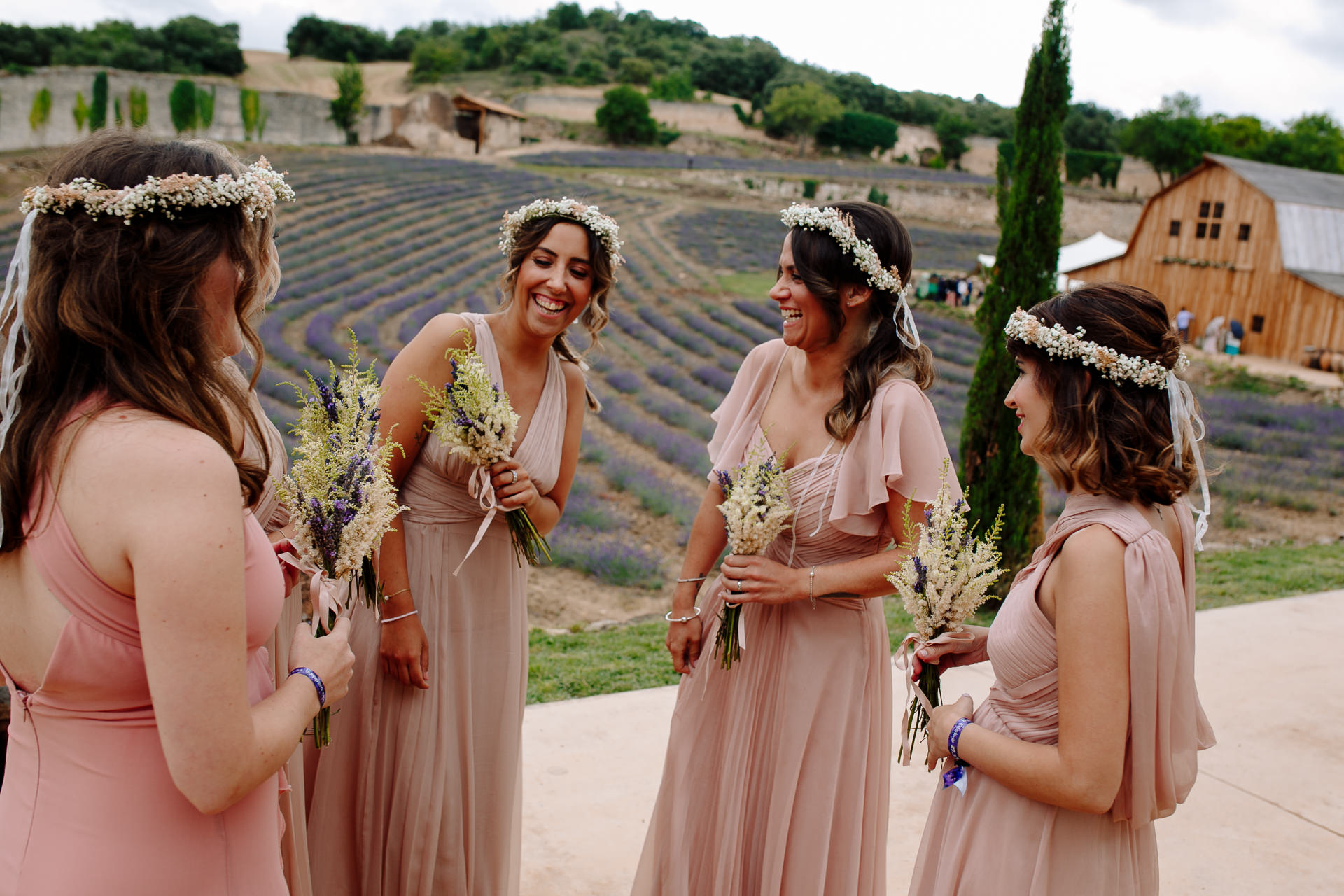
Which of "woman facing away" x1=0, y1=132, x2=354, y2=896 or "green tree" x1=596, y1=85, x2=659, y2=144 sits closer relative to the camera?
"woman facing away" x1=0, y1=132, x2=354, y2=896

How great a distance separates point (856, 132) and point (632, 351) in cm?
6045

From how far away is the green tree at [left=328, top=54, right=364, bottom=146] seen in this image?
52.6 metres

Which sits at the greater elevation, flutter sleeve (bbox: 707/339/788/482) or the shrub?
the shrub

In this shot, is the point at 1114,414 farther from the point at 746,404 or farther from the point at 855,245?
the point at 746,404

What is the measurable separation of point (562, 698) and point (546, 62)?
86.2 metres

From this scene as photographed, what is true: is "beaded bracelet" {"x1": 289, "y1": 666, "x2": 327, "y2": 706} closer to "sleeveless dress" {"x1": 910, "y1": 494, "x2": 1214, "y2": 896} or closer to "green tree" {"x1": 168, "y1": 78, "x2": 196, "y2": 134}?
"sleeveless dress" {"x1": 910, "y1": 494, "x2": 1214, "y2": 896}

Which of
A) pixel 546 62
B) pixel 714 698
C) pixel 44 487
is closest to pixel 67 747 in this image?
pixel 44 487

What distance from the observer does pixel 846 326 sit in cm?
299

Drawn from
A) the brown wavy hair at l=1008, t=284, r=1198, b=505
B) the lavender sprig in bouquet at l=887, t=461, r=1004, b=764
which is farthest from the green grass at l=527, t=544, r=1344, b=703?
the brown wavy hair at l=1008, t=284, r=1198, b=505

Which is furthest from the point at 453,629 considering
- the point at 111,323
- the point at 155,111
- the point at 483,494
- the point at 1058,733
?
the point at 155,111

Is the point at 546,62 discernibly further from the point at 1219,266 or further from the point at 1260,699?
the point at 1260,699

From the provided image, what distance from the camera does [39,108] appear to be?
143 ft

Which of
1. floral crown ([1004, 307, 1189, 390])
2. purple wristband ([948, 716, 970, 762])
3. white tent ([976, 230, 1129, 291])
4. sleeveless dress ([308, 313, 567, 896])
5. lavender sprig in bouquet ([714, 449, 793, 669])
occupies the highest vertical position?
white tent ([976, 230, 1129, 291])

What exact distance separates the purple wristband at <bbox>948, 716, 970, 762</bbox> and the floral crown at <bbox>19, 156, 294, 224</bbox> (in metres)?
1.85
